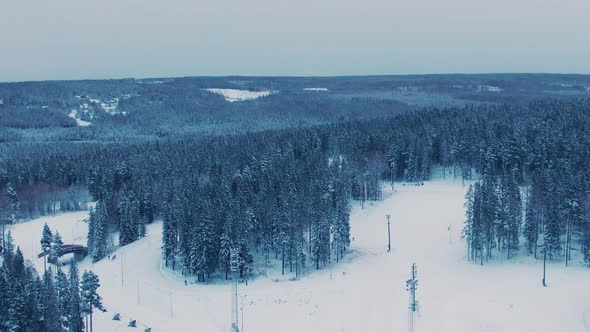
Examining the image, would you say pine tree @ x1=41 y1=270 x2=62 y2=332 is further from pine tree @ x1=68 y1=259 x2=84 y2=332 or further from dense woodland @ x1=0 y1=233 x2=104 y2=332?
pine tree @ x1=68 y1=259 x2=84 y2=332

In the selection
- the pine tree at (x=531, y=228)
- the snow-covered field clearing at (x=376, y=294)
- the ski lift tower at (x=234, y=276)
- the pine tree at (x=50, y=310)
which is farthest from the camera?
the pine tree at (x=531, y=228)

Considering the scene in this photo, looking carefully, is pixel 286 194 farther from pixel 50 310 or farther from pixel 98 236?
pixel 50 310

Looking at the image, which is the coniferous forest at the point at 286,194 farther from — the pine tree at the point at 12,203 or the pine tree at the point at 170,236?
the pine tree at the point at 12,203

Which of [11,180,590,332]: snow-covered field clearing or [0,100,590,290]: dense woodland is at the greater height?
[0,100,590,290]: dense woodland

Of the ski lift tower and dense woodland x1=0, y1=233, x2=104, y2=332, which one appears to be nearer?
dense woodland x1=0, y1=233, x2=104, y2=332

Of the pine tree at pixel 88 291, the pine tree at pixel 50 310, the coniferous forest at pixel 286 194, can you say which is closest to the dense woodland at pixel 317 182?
the coniferous forest at pixel 286 194

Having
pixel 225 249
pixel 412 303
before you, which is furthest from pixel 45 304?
pixel 412 303

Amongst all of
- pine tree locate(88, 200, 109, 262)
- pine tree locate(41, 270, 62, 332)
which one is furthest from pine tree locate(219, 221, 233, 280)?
pine tree locate(41, 270, 62, 332)
